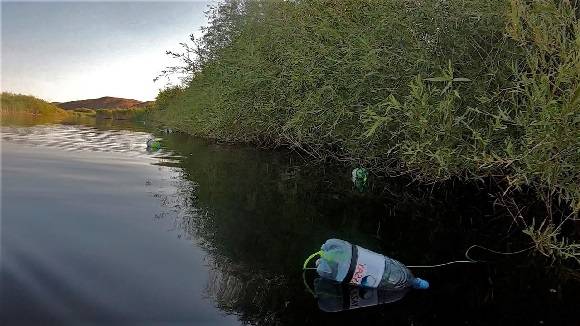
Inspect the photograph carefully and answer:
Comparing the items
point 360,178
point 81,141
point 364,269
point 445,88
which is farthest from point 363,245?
point 81,141

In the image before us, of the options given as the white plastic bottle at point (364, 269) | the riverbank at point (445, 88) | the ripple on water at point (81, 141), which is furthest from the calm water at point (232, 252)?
the ripple on water at point (81, 141)

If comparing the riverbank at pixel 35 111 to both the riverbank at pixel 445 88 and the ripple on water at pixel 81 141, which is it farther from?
the riverbank at pixel 445 88

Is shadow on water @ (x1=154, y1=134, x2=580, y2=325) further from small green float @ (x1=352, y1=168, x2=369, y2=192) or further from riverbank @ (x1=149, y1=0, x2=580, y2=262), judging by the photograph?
riverbank @ (x1=149, y1=0, x2=580, y2=262)

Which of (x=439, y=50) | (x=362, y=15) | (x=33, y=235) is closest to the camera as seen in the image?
(x=33, y=235)

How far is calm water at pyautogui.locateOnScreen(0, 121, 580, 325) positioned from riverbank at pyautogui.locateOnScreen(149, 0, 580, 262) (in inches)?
36.2

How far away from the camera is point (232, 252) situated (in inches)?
241

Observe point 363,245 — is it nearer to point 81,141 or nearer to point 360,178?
point 360,178

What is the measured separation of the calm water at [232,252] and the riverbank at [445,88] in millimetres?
919

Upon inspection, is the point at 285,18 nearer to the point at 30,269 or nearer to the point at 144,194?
the point at 144,194

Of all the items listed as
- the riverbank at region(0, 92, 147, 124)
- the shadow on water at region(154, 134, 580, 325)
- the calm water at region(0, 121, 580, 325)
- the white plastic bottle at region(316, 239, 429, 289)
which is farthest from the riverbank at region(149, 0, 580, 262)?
the riverbank at region(0, 92, 147, 124)

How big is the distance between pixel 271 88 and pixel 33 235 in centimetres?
1011

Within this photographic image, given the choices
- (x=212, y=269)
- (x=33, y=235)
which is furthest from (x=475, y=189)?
(x=33, y=235)

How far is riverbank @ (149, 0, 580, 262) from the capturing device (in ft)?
16.1

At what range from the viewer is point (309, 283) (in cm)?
514
